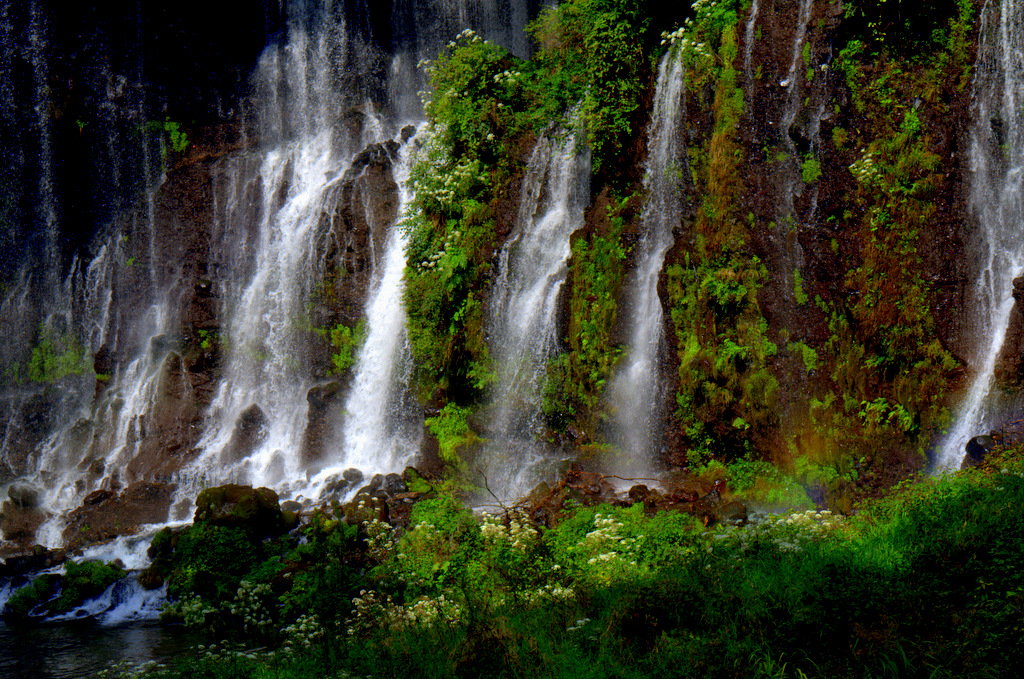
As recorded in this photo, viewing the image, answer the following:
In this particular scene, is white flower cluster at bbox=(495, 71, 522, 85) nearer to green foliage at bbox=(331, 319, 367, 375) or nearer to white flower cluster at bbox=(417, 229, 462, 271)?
white flower cluster at bbox=(417, 229, 462, 271)

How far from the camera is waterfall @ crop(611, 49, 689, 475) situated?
40.2ft

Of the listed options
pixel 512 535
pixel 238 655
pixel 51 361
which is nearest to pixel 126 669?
pixel 238 655

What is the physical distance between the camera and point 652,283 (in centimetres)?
1281

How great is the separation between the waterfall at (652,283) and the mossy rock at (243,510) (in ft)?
18.6

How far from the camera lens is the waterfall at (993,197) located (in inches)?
377

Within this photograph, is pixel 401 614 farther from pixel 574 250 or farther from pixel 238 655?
pixel 574 250

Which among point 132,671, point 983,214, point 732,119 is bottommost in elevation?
point 132,671

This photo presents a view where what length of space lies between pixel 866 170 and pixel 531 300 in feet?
19.3

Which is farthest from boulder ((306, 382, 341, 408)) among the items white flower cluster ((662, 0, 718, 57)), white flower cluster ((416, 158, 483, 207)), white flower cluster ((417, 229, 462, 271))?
white flower cluster ((662, 0, 718, 57))

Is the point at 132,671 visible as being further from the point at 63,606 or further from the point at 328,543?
the point at 63,606

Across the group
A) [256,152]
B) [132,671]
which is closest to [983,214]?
[132,671]

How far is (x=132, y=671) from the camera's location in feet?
25.1

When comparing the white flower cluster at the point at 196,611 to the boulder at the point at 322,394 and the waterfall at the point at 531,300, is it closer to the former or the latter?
the waterfall at the point at 531,300

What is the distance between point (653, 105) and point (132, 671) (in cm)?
1164
